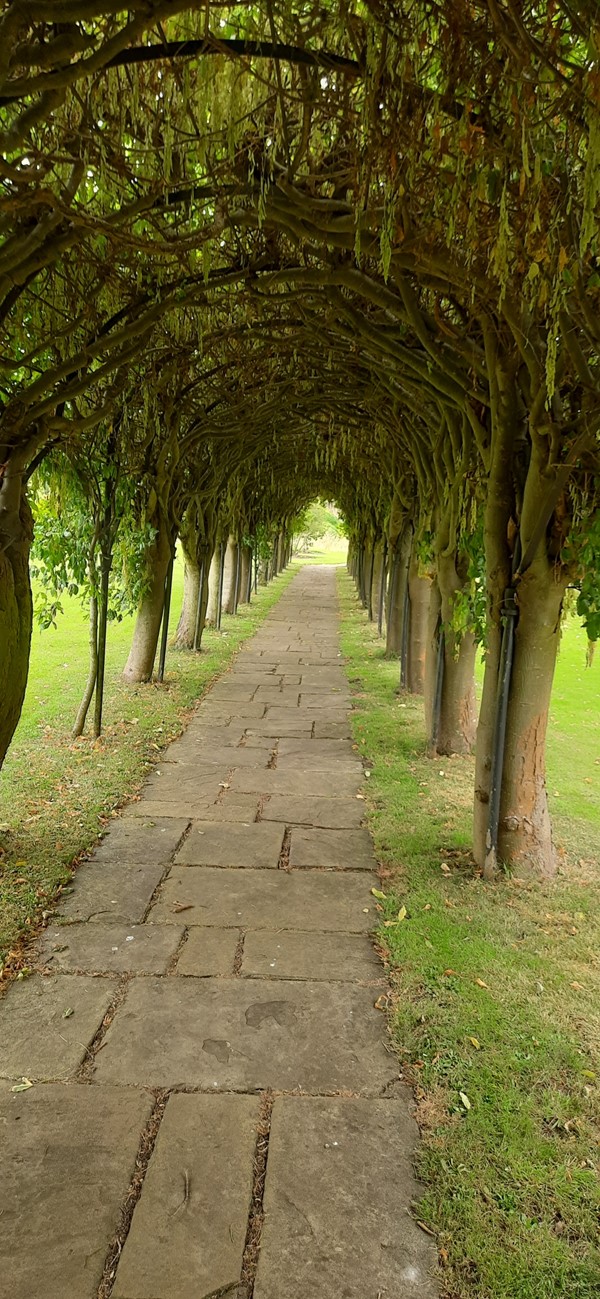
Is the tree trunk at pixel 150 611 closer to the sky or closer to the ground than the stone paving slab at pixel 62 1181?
closer to the sky

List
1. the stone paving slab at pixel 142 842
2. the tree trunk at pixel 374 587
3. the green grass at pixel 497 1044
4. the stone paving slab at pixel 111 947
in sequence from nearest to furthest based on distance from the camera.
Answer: the green grass at pixel 497 1044, the stone paving slab at pixel 111 947, the stone paving slab at pixel 142 842, the tree trunk at pixel 374 587

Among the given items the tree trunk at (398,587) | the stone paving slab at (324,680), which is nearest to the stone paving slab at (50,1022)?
the stone paving slab at (324,680)

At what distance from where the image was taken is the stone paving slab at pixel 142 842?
4410 mm

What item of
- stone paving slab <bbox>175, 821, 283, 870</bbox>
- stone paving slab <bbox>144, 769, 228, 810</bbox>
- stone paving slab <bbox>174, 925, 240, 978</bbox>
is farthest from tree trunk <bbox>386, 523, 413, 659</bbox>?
stone paving slab <bbox>174, 925, 240, 978</bbox>

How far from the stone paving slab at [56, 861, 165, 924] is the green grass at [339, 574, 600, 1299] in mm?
1263

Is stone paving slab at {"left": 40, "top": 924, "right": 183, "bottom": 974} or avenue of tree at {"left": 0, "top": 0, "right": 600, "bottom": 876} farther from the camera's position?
stone paving slab at {"left": 40, "top": 924, "right": 183, "bottom": 974}

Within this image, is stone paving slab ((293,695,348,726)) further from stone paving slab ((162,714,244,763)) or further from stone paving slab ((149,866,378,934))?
stone paving slab ((149,866,378,934))

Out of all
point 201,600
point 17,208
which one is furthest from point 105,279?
point 201,600

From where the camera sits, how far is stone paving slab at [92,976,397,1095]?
8.50 ft

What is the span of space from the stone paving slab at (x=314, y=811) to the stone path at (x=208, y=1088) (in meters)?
0.28

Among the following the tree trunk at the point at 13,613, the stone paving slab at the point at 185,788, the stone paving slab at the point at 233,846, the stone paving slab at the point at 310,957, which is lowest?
Answer: the stone paving slab at the point at 185,788

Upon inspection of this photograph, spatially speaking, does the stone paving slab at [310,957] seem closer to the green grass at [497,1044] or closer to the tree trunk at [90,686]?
the green grass at [497,1044]

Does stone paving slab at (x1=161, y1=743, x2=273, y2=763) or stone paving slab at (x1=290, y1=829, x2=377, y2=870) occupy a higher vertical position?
stone paving slab at (x1=290, y1=829, x2=377, y2=870)

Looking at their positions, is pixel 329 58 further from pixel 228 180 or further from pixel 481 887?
pixel 481 887
